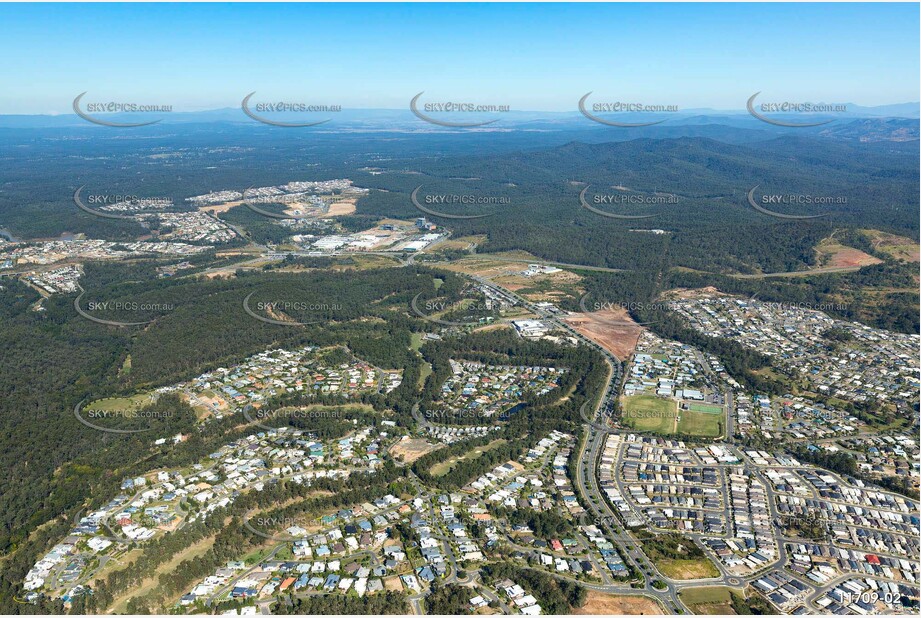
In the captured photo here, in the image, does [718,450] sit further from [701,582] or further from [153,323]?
[153,323]

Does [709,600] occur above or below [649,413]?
above

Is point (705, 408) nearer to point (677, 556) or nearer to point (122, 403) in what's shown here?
point (677, 556)

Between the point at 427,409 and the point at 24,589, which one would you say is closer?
the point at 24,589

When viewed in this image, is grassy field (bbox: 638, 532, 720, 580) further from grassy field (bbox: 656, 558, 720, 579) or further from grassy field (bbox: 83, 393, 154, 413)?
grassy field (bbox: 83, 393, 154, 413)

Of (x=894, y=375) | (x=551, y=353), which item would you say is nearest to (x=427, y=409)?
(x=551, y=353)

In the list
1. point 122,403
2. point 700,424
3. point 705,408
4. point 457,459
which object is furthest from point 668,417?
point 122,403
